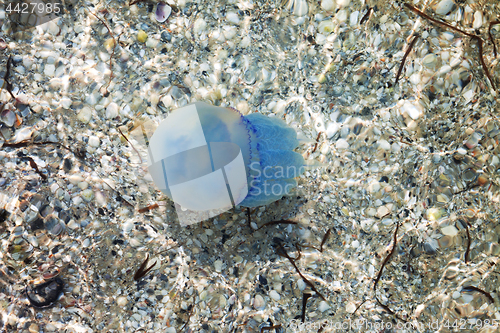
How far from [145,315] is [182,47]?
2.14 m

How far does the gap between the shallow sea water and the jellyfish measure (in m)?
0.37

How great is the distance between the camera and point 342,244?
257cm

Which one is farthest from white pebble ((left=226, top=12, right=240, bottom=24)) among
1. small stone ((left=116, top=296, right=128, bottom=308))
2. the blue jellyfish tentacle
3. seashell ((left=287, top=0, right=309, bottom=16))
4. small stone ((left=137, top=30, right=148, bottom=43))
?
small stone ((left=116, top=296, right=128, bottom=308))

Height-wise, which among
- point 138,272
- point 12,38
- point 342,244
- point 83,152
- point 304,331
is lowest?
point 304,331

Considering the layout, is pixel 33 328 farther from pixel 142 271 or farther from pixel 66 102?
pixel 66 102

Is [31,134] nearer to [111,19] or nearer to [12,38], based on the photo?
[12,38]

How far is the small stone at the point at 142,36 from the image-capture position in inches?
108

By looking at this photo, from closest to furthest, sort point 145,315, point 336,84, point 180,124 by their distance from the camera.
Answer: point 180,124
point 145,315
point 336,84

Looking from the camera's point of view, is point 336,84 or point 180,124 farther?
point 336,84

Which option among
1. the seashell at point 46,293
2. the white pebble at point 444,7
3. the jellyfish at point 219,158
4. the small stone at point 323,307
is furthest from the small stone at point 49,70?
the white pebble at point 444,7

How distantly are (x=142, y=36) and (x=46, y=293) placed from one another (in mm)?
2136

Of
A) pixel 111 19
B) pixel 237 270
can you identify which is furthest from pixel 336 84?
pixel 111 19

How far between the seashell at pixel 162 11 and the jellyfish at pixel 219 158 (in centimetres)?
102

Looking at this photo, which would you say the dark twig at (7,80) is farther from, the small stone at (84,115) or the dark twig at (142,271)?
the dark twig at (142,271)
